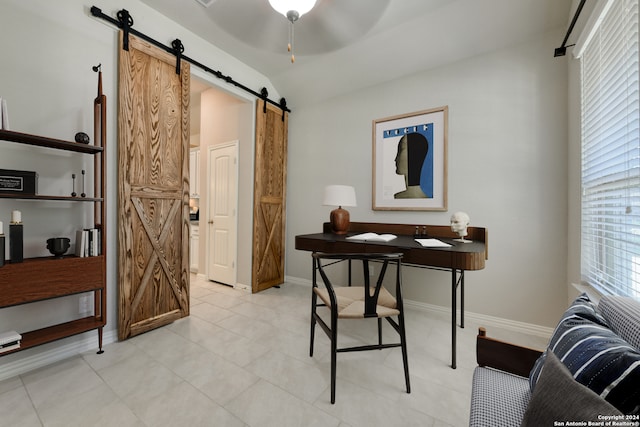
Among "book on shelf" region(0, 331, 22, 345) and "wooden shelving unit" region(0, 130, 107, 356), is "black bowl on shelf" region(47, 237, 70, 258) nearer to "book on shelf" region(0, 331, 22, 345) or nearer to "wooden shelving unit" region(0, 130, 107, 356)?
"wooden shelving unit" region(0, 130, 107, 356)

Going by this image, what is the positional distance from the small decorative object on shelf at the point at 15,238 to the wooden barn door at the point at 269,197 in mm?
2114

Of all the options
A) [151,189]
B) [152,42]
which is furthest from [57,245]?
[152,42]

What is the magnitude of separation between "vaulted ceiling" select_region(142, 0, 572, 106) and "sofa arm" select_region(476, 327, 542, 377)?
151 centimetres

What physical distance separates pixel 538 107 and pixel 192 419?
349 centimetres

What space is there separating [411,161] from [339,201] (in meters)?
1.01

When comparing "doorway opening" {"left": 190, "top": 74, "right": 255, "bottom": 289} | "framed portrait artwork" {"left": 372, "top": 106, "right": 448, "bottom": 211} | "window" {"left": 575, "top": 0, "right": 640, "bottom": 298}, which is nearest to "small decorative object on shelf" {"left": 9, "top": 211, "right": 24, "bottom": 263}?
"doorway opening" {"left": 190, "top": 74, "right": 255, "bottom": 289}

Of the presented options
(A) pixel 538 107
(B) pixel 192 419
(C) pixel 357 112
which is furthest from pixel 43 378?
(A) pixel 538 107

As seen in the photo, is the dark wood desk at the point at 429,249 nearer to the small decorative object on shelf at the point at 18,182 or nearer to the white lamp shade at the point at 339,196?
the white lamp shade at the point at 339,196

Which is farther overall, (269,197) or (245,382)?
(269,197)

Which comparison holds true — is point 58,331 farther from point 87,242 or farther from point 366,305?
point 366,305

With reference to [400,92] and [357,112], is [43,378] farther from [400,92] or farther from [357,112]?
[400,92]

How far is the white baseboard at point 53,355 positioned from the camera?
1.72 metres

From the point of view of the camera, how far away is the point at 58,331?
1.81m

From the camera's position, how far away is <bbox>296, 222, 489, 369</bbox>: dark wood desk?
1.68m
